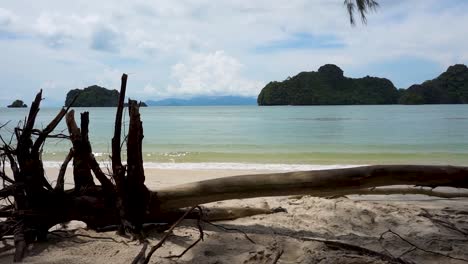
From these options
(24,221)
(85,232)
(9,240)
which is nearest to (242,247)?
(85,232)

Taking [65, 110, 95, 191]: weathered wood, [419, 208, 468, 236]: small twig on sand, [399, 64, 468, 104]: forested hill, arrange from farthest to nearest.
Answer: [399, 64, 468, 104]: forested hill → [419, 208, 468, 236]: small twig on sand → [65, 110, 95, 191]: weathered wood

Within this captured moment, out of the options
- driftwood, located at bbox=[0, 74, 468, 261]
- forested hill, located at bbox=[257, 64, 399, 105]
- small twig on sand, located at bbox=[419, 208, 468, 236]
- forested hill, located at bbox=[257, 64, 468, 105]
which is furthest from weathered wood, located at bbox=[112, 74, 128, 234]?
forested hill, located at bbox=[257, 64, 399, 105]

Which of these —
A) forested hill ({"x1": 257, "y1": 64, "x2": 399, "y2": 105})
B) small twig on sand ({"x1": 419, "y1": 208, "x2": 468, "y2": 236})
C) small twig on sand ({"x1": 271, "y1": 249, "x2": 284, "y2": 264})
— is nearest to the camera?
small twig on sand ({"x1": 271, "y1": 249, "x2": 284, "y2": 264})

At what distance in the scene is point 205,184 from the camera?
11.1 ft

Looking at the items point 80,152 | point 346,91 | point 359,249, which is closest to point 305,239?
point 359,249

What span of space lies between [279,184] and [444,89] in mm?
89523

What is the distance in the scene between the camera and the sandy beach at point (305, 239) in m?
2.83

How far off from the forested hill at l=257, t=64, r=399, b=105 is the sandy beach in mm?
87525

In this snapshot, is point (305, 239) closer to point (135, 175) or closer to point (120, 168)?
point (135, 175)

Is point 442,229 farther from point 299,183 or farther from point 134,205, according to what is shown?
point 134,205

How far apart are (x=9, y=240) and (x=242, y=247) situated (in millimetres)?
1822

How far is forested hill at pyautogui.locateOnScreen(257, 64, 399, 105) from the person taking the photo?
90.2 metres

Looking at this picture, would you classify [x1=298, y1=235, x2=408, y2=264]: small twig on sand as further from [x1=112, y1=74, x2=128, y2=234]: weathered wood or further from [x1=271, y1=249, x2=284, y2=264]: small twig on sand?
[x1=112, y1=74, x2=128, y2=234]: weathered wood

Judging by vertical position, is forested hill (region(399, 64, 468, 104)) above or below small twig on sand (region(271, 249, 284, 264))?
above
